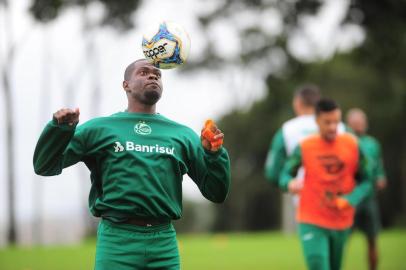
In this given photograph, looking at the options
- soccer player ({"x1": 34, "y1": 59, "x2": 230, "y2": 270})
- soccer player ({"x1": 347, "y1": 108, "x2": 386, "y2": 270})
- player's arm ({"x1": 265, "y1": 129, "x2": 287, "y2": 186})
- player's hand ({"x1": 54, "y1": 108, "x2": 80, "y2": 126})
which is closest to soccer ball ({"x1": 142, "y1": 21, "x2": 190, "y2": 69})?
soccer player ({"x1": 34, "y1": 59, "x2": 230, "y2": 270})

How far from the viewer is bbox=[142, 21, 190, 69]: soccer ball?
17.7 feet

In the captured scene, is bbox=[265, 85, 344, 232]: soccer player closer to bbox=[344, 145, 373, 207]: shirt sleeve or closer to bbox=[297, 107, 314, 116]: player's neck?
bbox=[297, 107, 314, 116]: player's neck

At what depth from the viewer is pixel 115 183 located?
502 centimetres

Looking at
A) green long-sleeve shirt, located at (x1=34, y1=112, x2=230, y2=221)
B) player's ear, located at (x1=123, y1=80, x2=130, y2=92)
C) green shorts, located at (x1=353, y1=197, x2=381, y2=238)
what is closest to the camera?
green long-sleeve shirt, located at (x1=34, y1=112, x2=230, y2=221)

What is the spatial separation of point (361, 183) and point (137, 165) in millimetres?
3594

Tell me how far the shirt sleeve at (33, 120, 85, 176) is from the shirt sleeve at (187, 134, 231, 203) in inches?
32.5

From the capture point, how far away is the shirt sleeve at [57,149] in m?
4.87

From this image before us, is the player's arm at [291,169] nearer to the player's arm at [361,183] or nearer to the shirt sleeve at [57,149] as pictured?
the player's arm at [361,183]

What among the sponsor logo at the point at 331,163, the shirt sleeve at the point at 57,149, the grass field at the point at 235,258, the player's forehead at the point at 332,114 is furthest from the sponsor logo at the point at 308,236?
the grass field at the point at 235,258

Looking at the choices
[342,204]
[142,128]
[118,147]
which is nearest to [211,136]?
[142,128]

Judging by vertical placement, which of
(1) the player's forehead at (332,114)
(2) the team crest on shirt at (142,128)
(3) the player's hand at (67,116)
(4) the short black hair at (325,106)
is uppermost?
(4) the short black hair at (325,106)

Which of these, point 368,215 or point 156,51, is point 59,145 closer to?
point 156,51

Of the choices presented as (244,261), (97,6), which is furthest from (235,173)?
(244,261)

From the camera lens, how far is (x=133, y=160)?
5043mm
